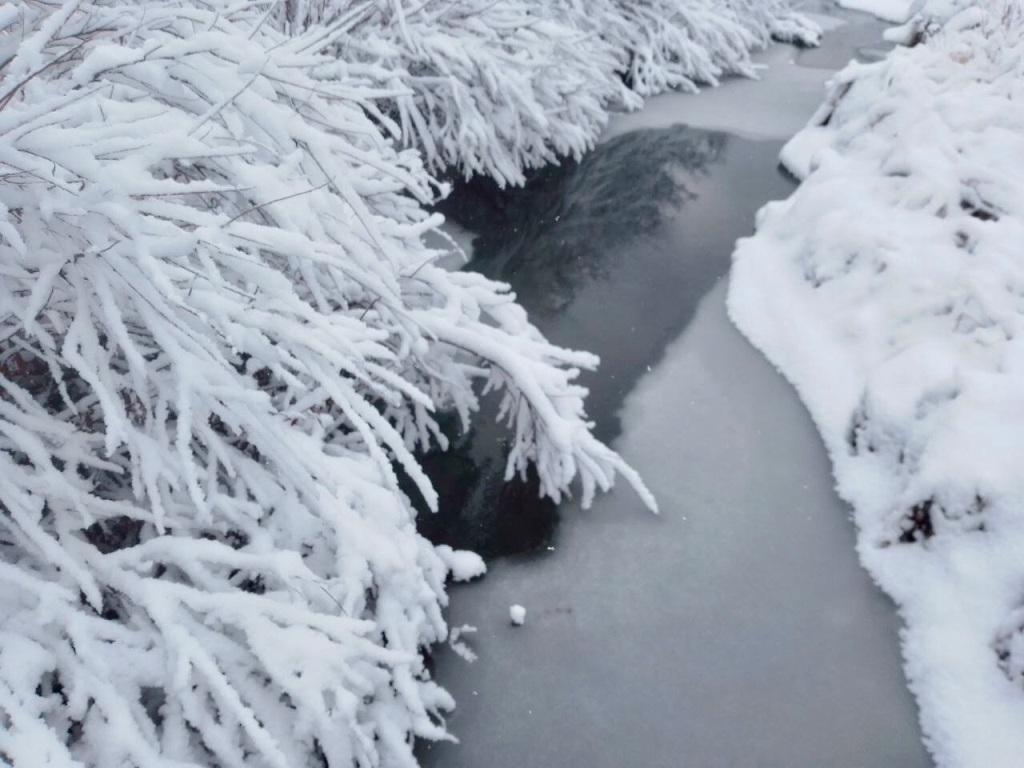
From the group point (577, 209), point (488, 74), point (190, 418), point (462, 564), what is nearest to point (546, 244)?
point (577, 209)

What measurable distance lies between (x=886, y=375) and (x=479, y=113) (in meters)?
3.99

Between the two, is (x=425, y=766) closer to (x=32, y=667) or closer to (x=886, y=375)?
(x=32, y=667)

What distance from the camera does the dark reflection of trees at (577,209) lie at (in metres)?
5.45

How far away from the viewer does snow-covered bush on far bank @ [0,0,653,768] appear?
1.58m

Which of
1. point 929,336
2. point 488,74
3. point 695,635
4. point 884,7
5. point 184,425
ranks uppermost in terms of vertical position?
point 184,425

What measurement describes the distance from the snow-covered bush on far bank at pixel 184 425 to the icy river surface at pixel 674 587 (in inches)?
20.0

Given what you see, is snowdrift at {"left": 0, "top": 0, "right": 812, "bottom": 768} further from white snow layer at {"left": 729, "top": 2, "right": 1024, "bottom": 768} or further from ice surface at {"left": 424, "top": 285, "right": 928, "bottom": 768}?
white snow layer at {"left": 729, "top": 2, "right": 1024, "bottom": 768}

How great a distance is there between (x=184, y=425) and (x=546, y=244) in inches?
177

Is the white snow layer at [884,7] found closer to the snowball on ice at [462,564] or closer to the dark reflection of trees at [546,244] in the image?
the dark reflection of trees at [546,244]

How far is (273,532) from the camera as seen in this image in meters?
2.16

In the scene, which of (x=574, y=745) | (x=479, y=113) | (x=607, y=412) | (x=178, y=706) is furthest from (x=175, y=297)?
(x=479, y=113)

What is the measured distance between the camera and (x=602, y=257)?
5688 millimetres

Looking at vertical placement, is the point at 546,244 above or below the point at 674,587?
above

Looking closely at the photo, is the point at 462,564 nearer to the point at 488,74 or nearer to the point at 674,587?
the point at 674,587
